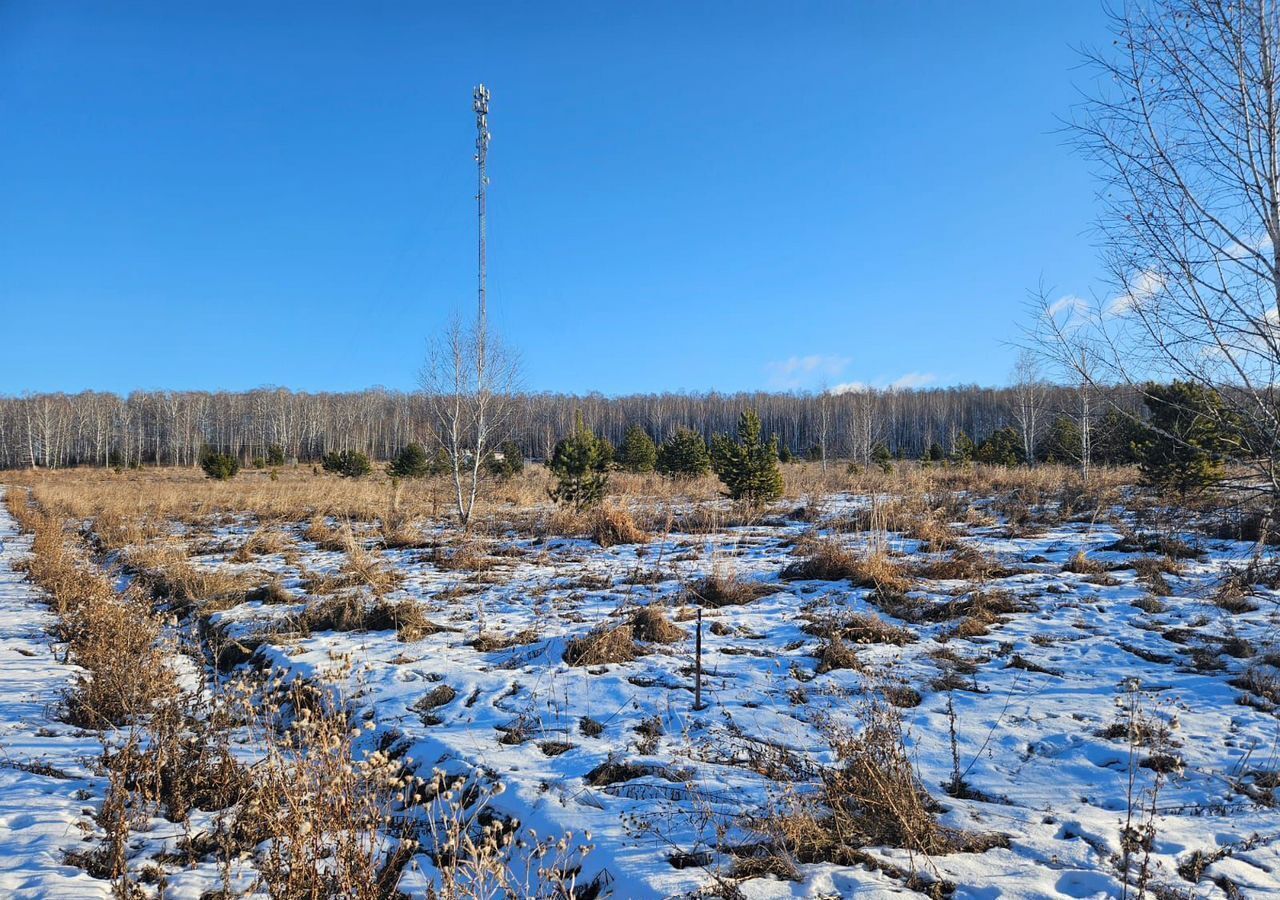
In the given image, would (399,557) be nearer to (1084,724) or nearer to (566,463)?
(566,463)

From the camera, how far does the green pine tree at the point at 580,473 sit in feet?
44.4

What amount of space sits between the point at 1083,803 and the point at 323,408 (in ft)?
255

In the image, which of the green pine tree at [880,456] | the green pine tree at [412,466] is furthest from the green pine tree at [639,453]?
the green pine tree at [880,456]

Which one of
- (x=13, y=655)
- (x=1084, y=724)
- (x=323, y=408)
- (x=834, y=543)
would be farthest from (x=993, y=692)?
(x=323, y=408)

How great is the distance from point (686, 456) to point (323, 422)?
55.6m

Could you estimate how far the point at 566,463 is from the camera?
1401 cm

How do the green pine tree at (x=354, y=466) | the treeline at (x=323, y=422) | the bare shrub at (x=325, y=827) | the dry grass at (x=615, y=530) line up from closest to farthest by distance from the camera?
the bare shrub at (x=325, y=827) < the dry grass at (x=615, y=530) < the green pine tree at (x=354, y=466) < the treeline at (x=323, y=422)

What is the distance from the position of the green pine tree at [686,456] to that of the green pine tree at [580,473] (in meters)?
9.59

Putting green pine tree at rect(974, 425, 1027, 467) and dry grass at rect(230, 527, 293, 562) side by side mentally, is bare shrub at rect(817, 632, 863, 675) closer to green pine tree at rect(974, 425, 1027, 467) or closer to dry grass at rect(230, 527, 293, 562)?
dry grass at rect(230, 527, 293, 562)

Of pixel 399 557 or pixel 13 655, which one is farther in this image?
pixel 399 557

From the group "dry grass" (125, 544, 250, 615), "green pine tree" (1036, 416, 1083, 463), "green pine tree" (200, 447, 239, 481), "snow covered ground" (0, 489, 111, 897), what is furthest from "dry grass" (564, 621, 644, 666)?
"green pine tree" (200, 447, 239, 481)

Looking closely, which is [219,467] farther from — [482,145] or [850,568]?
[850,568]

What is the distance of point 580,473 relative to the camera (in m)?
13.9

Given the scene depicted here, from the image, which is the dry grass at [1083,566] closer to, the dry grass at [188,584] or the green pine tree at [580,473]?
the green pine tree at [580,473]
